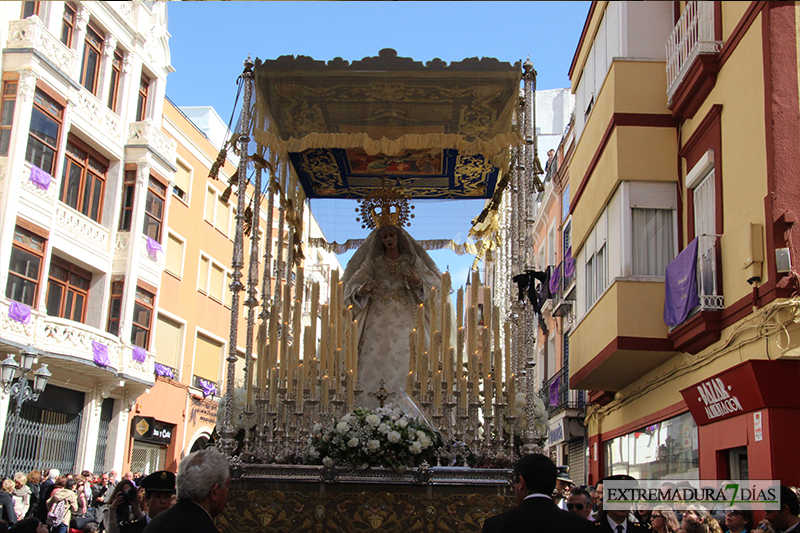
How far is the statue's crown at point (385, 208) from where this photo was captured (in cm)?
817

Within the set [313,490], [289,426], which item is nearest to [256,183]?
[289,426]

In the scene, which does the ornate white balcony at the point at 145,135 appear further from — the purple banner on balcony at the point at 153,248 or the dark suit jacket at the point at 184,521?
the dark suit jacket at the point at 184,521

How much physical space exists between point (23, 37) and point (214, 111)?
1187 cm

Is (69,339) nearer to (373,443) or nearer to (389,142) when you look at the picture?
(389,142)

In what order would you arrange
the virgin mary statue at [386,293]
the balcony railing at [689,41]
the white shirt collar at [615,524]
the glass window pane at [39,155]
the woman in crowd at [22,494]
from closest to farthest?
the white shirt collar at [615,524] → the virgin mary statue at [386,293] → the balcony railing at [689,41] → the woman in crowd at [22,494] → the glass window pane at [39,155]

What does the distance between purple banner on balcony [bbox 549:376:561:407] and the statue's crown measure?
11.3m

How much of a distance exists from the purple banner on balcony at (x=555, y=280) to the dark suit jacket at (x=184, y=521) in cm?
1693

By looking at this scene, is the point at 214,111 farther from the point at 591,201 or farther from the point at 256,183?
the point at 256,183

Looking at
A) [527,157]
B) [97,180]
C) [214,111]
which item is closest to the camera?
[527,157]

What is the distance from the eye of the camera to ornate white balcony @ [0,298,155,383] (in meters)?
14.2

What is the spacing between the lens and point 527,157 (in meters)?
7.13

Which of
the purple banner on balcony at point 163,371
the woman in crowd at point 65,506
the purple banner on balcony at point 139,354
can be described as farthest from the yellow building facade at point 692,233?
the purple banner on balcony at point 163,371

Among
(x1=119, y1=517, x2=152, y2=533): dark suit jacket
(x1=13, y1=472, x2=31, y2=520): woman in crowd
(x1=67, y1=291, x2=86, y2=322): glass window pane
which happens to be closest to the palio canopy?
(x1=119, y1=517, x2=152, y2=533): dark suit jacket

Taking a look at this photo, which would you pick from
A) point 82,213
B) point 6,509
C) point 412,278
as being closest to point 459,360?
point 412,278
